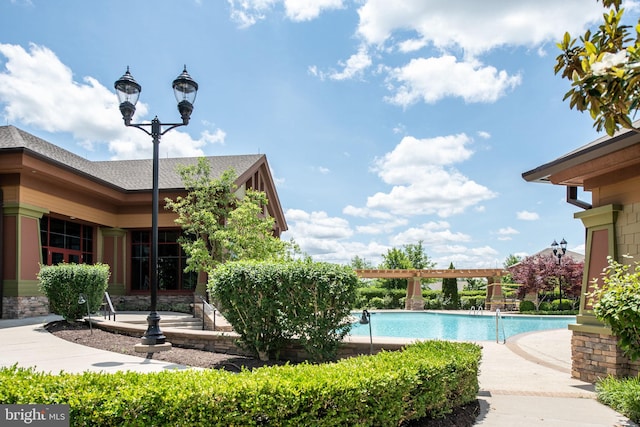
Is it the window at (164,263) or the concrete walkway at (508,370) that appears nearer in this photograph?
the concrete walkway at (508,370)

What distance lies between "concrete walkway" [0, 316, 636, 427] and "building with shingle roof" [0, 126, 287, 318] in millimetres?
2269

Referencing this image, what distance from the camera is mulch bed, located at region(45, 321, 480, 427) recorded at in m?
5.01

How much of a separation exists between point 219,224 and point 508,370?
1154cm

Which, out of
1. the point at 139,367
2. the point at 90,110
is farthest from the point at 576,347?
the point at 90,110

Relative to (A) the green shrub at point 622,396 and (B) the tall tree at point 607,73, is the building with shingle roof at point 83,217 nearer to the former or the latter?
(A) the green shrub at point 622,396

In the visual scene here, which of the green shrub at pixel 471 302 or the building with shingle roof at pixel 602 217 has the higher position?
the building with shingle roof at pixel 602 217

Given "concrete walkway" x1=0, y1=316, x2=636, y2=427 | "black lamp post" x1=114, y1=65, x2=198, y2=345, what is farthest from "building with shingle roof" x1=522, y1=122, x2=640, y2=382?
"black lamp post" x1=114, y1=65, x2=198, y2=345

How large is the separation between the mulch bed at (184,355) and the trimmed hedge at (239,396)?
672mm

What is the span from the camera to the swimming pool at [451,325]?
18734 millimetres

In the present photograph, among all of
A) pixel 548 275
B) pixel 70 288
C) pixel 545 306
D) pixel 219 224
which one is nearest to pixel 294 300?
pixel 70 288

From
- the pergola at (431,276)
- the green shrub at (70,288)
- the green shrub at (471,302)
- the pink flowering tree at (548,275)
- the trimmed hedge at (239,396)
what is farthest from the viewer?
the green shrub at (471,302)

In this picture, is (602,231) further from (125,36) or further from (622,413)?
(125,36)

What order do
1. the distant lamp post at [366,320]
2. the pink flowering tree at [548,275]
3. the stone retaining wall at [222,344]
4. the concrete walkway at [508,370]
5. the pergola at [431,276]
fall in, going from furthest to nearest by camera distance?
1. the pergola at [431,276]
2. the pink flowering tree at [548,275]
3. the stone retaining wall at [222,344]
4. the distant lamp post at [366,320]
5. the concrete walkway at [508,370]

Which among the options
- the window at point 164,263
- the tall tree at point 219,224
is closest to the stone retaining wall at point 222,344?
the tall tree at point 219,224
